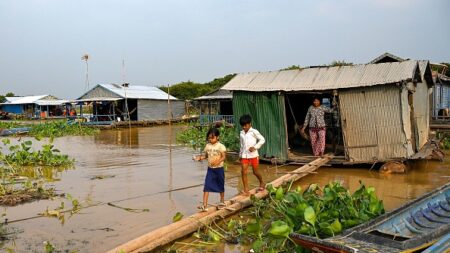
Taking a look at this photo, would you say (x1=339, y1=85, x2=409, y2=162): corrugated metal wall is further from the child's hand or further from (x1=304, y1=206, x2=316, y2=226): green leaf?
(x1=304, y1=206, x2=316, y2=226): green leaf

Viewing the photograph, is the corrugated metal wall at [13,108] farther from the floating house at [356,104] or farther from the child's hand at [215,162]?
the child's hand at [215,162]

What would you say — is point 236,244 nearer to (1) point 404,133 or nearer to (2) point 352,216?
(2) point 352,216

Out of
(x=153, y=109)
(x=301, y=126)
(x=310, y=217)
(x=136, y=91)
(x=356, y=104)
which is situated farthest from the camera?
(x=136, y=91)

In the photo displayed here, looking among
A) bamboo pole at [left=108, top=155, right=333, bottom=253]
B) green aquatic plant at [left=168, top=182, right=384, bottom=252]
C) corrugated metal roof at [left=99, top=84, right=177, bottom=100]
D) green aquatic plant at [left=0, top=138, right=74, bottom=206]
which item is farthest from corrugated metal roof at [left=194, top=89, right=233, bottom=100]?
green aquatic plant at [left=168, top=182, right=384, bottom=252]

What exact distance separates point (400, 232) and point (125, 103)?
94.9ft

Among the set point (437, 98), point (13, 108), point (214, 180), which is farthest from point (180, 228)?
point (13, 108)

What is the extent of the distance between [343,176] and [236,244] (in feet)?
16.5

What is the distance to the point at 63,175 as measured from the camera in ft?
33.2

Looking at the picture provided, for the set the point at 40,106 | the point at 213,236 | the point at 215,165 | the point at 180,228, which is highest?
the point at 40,106

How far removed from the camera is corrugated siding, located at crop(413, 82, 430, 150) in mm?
10969

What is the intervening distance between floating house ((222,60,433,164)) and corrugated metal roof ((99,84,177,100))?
21.6 metres

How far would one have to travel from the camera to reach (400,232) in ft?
14.5

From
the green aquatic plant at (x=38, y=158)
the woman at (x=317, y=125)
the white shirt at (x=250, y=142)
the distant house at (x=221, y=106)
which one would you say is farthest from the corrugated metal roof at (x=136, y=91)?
the white shirt at (x=250, y=142)

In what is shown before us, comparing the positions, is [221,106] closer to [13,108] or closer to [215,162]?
[215,162]
